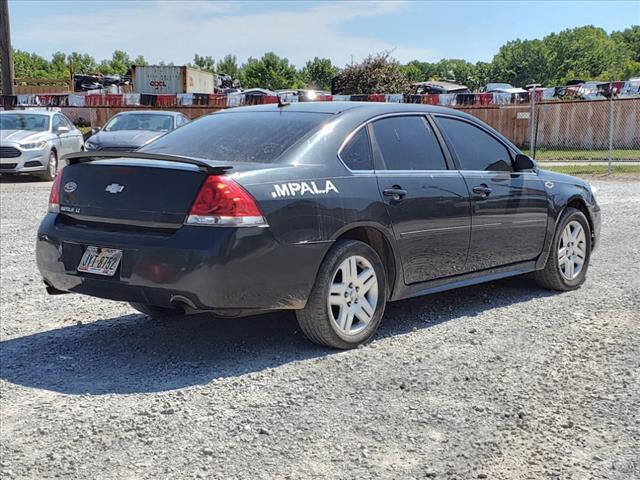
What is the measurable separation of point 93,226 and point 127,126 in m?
13.7

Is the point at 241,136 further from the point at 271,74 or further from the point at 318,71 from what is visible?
the point at 318,71

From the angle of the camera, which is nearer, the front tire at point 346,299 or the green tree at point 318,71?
the front tire at point 346,299

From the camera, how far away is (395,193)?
5.23 metres

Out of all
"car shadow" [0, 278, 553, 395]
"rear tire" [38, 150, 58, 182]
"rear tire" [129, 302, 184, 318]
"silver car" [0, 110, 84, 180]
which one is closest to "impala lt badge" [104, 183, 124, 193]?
"car shadow" [0, 278, 553, 395]

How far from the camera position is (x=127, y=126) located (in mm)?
18031

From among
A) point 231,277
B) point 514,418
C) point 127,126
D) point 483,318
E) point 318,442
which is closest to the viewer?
point 318,442

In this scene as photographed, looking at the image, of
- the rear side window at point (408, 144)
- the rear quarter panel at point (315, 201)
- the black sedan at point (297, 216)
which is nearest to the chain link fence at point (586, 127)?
the black sedan at point (297, 216)

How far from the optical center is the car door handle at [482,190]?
232 inches

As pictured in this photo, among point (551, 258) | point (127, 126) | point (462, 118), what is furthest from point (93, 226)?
point (127, 126)

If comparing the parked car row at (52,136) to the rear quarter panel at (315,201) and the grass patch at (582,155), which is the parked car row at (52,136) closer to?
the rear quarter panel at (315,201)

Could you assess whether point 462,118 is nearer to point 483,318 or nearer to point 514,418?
point 483,318

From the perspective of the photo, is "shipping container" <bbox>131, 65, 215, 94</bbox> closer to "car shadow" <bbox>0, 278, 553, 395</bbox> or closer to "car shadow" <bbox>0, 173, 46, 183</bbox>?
"car shadow" <bbox>0, 173, 46, 183</bbox>

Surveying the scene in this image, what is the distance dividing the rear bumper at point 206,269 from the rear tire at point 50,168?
42.9ft

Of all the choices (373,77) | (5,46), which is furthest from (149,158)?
(373,77)
